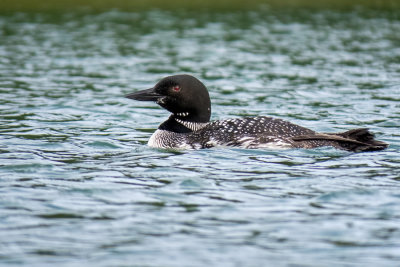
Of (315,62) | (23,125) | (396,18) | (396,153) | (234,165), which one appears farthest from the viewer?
(396,18)

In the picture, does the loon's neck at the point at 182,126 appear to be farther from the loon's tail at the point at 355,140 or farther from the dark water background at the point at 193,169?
the loon's tail at the point at 355,140

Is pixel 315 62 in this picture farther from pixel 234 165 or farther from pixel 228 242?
pixel 228 242

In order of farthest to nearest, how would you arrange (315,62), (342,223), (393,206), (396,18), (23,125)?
(396,18)
(315,62)
(23,125)
(393,206)
(342,223)

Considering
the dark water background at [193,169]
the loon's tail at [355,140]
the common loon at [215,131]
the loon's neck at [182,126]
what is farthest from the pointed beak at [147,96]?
the loon's tail at [355,140]

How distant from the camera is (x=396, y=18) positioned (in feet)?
67.9

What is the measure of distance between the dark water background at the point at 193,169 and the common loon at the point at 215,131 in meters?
0.14

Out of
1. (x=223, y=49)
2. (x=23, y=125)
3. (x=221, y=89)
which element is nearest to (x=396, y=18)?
(x=223, y=49)

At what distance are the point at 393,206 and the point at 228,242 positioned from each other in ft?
4.79

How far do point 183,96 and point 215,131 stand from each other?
533 millimetres

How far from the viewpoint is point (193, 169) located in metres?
6.97

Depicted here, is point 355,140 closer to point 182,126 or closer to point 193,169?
point 193,169

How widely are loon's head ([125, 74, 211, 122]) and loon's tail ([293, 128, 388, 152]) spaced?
1.13 meters

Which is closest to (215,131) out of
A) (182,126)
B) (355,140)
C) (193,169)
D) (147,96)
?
(182,126)

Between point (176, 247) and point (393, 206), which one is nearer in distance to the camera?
point (176, 247)
